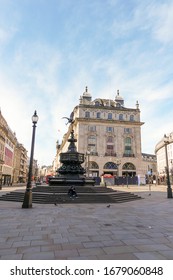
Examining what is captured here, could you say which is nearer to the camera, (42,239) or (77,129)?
(42,239)

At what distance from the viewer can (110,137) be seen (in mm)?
59375

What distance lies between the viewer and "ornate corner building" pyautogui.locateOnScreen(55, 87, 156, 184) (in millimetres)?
56719

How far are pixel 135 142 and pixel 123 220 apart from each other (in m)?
52.8

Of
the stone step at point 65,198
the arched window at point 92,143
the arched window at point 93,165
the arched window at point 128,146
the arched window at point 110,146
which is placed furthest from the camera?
the arched window at point 128,146

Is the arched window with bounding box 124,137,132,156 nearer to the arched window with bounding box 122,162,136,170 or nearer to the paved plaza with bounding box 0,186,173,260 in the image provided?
the arched window with bounding box 122,162,136,170

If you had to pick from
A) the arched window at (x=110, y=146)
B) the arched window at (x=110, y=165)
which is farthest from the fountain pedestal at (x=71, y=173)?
the arched window at (x=110, y=146)

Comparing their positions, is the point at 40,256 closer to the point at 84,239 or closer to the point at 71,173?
the point at 84,239

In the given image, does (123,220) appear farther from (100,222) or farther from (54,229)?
(54,229)

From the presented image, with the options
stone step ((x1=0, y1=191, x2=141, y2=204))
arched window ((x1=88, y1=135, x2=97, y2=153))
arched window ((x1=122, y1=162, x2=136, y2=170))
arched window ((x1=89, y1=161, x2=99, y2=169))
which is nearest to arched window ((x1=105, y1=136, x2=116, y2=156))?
arched window ((x1=88, y1=135, x2=97, y2=153))

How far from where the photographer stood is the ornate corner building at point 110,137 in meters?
56.7

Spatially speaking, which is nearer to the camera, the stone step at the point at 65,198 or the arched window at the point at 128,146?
the stone step at the point at 65,198

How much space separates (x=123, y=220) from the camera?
9.55 meters

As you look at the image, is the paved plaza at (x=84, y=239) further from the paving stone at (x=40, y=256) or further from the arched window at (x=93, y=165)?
the arched window at (x=93, y=165)
